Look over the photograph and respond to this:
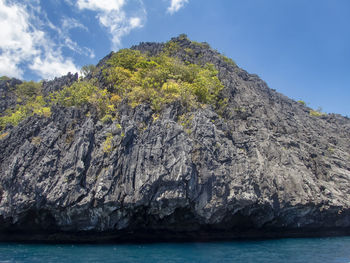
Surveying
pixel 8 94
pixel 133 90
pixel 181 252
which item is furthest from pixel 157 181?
pixel 8 94

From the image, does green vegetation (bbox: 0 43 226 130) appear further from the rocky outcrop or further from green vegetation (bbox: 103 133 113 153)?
green vegetation (bbox: 103 133 113 153)

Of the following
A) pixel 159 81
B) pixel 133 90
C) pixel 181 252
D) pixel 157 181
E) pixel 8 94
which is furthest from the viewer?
pixel 8 94

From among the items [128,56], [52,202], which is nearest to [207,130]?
[52,202]

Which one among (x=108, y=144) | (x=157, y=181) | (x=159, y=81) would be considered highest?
(x=159, y=81)

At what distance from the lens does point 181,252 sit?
72.0ft

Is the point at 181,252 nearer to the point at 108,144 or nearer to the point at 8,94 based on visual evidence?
the point at 108,144

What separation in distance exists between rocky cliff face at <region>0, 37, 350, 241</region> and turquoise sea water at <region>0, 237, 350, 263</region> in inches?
105

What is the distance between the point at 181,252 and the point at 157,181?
683 centimetres

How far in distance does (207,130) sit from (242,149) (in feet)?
21.3

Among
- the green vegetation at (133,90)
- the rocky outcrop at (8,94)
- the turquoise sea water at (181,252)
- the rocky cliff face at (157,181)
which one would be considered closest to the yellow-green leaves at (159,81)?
the green vegetation at (133,90)

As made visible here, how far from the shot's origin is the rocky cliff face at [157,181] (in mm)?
24594

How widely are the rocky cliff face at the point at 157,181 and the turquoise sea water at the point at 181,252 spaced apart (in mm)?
2658

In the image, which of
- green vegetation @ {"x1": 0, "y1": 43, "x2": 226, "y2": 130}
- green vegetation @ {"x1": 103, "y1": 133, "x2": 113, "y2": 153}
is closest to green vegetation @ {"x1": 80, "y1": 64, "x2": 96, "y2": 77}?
green vegetation @ {"x1": 0, "y1": 43, "x2": 226, "y2": 130}

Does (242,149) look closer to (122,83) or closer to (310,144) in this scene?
(310,144)
